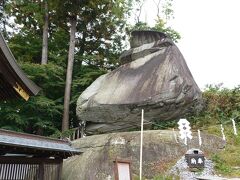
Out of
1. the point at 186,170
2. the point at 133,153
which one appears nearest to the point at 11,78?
the point at 133,153

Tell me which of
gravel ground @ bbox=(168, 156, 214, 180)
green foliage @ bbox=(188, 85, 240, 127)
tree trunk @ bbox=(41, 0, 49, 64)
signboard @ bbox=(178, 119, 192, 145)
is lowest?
gravel ground @ bbox=(168, 156, 214, 180)

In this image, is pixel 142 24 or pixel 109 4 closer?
pixel 109 4

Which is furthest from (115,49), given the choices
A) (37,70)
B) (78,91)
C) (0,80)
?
(0,80)

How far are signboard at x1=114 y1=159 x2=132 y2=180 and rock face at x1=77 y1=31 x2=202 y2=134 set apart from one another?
819 centimetres

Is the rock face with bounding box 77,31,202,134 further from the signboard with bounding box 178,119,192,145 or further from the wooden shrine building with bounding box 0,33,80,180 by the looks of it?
the wooden shrine building with bounding box 0,33,80,180

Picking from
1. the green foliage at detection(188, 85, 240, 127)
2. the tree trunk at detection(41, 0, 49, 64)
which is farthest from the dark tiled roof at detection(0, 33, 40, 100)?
the tree trunk at detection(41, 0, 49, 64)

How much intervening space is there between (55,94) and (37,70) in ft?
9.25

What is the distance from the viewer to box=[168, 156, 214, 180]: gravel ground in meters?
12.0

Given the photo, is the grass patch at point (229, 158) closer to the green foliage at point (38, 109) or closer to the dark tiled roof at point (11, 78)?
the dark tiled roof at point (11, 78)

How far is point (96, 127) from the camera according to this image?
54.2 ft

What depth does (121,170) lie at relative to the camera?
253 inches

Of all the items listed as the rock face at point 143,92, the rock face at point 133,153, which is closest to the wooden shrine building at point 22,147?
the rock face at point 133,153

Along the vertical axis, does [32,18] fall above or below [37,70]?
above

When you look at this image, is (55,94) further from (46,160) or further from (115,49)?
(46,160)
